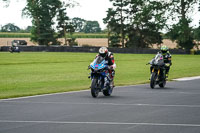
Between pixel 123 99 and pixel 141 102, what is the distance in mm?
1013

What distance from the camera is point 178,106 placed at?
12.5 m

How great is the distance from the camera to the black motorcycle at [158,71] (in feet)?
61.0

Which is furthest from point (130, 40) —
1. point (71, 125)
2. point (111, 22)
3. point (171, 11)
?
point (71, 125)

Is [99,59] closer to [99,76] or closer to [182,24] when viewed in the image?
[99,76]

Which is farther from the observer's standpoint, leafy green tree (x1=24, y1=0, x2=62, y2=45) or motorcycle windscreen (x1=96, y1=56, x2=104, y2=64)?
leafy green tree (x1=24, y1=0, x2=62, y2=45)

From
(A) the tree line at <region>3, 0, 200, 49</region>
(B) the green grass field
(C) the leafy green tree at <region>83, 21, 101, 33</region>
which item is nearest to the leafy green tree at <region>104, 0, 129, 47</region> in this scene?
→ (A) the tree line at <region>3, 0, 200, 49</region>

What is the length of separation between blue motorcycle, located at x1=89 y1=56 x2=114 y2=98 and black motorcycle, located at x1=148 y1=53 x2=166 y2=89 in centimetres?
383

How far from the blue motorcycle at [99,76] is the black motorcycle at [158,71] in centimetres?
383

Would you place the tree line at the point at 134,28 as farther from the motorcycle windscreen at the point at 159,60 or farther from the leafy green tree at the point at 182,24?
the motorcycle windscreen at the point at 159,60

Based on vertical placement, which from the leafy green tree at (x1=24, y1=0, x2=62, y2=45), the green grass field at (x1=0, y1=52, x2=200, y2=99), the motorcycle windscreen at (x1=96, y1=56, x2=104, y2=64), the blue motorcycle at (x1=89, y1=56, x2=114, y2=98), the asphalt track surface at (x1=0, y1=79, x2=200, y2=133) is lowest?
the green grass field at (x1=0, y1=52, x2=200, y2=99)

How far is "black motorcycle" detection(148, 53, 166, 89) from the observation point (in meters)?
18.6

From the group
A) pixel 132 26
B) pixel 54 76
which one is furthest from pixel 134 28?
pixel 54 76

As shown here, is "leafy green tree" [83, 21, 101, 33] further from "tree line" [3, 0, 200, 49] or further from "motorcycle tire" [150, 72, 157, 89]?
"motorcycle tire" [150, 72, 157, 89]

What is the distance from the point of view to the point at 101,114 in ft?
35.3
